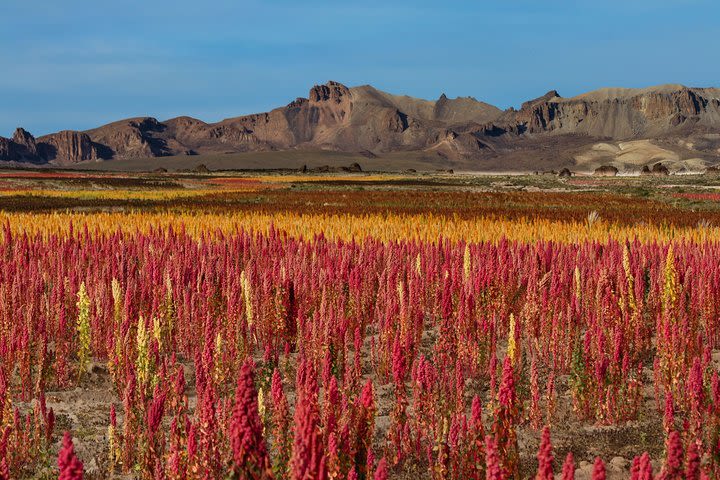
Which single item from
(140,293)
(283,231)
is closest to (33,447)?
(140,293)

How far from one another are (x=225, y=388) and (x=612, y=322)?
360 cm

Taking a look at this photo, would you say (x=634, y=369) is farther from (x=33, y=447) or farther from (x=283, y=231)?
(x=283, y=231)

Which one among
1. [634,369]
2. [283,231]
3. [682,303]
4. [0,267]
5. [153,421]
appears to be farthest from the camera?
[283,231]

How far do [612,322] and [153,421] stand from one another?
4.62 metres

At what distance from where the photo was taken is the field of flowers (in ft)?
10.7

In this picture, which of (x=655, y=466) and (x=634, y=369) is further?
(x=634, y=369)

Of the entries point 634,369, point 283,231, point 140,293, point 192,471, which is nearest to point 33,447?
point 192,471

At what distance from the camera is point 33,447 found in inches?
167

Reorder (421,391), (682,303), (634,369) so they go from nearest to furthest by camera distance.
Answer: (421,391), (634,369), (682,303)

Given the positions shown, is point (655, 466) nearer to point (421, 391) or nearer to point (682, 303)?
point (421, 391)

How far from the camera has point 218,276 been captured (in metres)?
8.39

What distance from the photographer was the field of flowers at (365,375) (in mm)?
3268

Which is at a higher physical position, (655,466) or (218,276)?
(218,276)

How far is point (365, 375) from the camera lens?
6148mm
